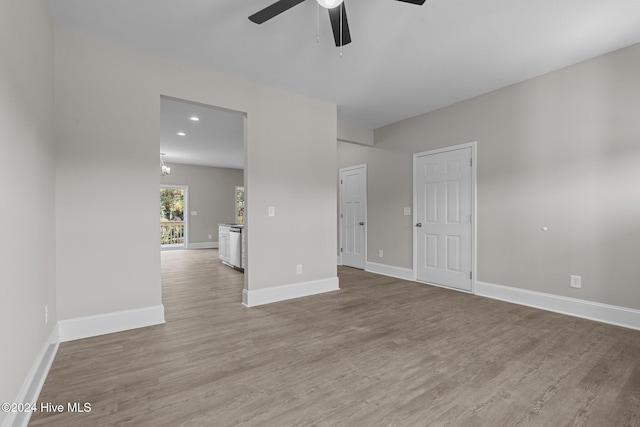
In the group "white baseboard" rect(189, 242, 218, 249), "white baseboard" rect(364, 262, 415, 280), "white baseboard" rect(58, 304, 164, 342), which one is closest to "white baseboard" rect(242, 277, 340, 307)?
"white baseboard" rect(58, 304, 164, 342)

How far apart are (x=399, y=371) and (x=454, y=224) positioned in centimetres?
285

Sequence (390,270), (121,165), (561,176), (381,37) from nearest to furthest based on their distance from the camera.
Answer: (381,37) < (121,165) < (561,176) < (390,270)

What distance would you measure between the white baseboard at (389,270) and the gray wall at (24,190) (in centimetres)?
451

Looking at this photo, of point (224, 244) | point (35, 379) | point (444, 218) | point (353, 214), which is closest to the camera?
point (35, 379)

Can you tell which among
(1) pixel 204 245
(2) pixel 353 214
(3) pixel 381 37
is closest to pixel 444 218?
(2) pixel 353 214

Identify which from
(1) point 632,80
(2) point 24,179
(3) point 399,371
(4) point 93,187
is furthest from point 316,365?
(1) point 632,80

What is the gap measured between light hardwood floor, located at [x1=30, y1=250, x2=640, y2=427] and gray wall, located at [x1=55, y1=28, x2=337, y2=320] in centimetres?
50

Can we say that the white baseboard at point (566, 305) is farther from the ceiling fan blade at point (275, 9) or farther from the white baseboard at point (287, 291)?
the ceiling fan blade at point (275, 9)

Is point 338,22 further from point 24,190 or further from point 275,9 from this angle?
point 24,190

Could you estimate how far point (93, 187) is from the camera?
2.67m

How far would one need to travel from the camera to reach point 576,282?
3.21 m

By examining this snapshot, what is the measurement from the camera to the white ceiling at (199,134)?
4.52 m

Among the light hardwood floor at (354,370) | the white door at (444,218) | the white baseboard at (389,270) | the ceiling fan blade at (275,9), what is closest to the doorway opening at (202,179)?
the white baseboard at (389,270)

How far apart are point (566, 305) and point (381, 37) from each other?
11.4ft
